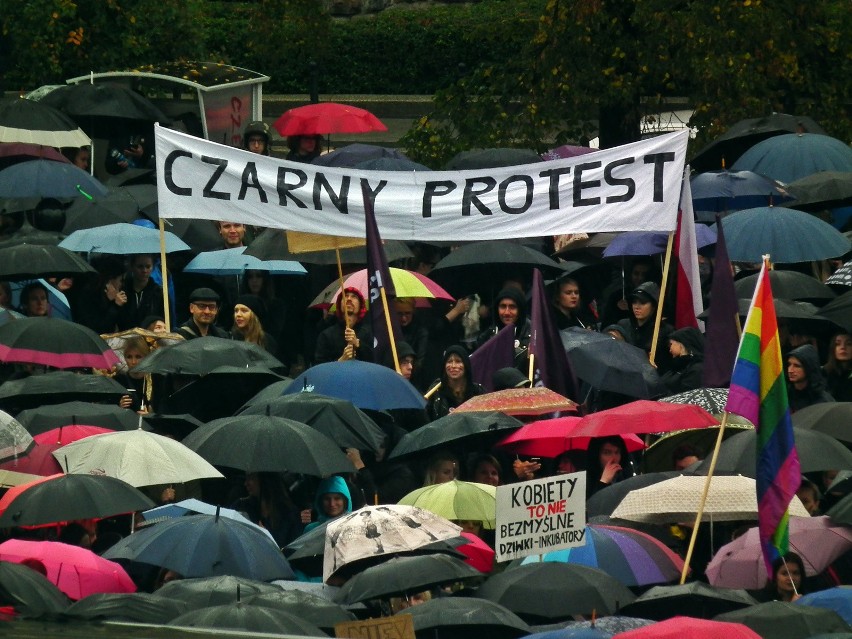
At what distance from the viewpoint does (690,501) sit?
11.6m

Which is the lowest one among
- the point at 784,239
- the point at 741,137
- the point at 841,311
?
the point at 841,311

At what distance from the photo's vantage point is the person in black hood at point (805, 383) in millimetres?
14039

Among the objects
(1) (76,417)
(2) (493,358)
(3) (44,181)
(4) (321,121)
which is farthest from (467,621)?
(4) (321,121)

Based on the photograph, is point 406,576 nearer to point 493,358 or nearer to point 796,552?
point 796,552

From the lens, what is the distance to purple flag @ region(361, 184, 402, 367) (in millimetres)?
14797

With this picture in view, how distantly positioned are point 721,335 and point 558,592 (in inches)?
172

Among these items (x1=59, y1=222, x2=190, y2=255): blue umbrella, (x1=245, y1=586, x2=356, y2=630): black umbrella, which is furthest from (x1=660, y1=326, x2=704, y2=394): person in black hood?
(x1=245, y1=586, x2=356, y2=630): black umbrella

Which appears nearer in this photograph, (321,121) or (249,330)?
(249,330)

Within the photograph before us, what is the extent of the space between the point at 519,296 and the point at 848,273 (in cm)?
239

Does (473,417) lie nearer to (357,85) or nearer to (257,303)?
(257,303)

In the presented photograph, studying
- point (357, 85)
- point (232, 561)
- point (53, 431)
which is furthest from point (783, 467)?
point (357, 85)

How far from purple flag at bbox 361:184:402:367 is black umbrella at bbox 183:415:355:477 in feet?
7.08

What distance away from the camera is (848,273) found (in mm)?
16250

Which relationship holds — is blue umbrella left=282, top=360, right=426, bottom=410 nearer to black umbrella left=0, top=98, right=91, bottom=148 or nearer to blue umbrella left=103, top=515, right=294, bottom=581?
blue umbrella left=103, top=515, right=294, bottom=581
